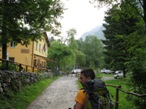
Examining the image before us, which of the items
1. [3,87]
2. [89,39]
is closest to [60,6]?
[3,87]

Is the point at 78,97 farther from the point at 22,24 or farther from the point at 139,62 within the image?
the point at 22,24

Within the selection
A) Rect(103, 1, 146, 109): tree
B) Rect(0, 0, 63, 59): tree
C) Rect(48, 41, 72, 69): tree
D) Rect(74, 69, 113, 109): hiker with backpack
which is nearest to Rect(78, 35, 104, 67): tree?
Rect(48, 41, 72, 69): tree

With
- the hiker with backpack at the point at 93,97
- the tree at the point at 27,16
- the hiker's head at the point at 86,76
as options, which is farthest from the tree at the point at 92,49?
the hiker with backpack at the point at 93,97

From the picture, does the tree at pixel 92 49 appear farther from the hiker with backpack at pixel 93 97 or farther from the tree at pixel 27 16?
the hiker with backpack at pixel 93 97

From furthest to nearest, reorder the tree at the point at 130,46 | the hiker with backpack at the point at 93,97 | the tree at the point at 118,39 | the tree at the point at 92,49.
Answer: the tree at the point at 92,49 < the tree at the point at 118,39 < the tree at the point at 130,46 < the hiker with backpack at the point at 93,97

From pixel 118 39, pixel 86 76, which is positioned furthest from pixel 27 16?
pixel 118 39

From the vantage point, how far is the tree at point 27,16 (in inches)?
540

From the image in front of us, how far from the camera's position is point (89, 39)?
128250 mm

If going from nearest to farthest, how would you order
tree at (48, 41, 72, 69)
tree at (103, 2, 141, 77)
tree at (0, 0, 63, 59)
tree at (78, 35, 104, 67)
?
tree at (0, 0, 63, 59), tree at (103, 2, 141, 77), tree at (48, 41, 72, 69), tree at (78, 35, 104, 67)

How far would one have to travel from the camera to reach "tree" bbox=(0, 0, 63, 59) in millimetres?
13727

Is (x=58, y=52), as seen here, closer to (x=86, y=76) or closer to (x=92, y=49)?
(x=92, y=49)

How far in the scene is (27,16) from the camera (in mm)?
14531

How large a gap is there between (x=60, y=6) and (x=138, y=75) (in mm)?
8195

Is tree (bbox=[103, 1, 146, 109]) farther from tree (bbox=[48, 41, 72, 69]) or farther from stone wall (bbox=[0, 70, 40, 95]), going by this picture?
tree (bbox=[48, 41, 72, 69])
